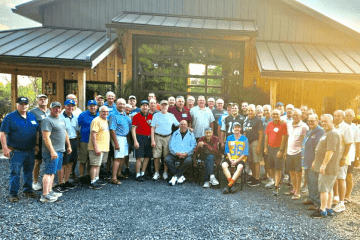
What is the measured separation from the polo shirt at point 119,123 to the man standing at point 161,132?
65 cm

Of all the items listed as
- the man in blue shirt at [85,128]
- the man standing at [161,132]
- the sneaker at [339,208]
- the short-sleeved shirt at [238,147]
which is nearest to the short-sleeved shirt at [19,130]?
the man in blue shirt at [85,128]

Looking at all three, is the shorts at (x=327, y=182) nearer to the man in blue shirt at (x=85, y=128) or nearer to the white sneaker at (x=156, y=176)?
the white sneaker at (x=156, y=176)

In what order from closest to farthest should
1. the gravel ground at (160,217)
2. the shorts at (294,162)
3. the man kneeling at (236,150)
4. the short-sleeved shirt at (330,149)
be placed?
1. the gravel ground at (160,217)
2. the short-sleeved shirt at (330,149)
3. the shorts at (294,162)
4. the man kneeling at (236,150)

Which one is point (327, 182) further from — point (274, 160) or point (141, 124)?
point (141, 124)

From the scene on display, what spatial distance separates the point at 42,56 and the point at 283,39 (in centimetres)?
1014

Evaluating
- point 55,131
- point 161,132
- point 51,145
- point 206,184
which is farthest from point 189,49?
point 51,145

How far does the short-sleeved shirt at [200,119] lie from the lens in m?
6.38

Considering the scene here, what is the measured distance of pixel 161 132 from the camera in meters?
6.04

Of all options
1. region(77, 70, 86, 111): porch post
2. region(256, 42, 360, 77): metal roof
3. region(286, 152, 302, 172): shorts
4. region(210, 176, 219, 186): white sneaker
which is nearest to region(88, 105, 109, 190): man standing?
region(210, 176, 219, 186): white sneaker

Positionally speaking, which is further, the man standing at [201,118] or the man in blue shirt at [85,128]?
the man standing at [201,118]

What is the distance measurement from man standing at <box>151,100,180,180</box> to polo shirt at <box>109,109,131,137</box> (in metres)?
0.65

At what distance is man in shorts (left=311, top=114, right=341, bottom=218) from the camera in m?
3.94

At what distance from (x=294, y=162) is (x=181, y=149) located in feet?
8.10

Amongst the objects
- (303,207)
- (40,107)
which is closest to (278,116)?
(303,207)
